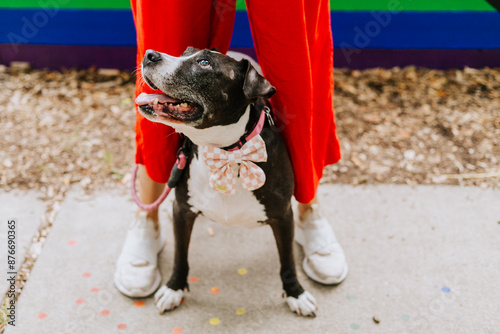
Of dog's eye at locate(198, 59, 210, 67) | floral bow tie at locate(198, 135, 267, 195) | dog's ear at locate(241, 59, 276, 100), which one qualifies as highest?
dog's eye at locate(198, 59, 210, 67)

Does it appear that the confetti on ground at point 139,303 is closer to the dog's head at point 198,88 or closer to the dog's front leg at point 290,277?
the dog's front leg at point 290,277

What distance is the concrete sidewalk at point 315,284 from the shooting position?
87.5 inches

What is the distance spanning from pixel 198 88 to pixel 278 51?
0.35 metres

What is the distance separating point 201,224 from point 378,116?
5.15 ft

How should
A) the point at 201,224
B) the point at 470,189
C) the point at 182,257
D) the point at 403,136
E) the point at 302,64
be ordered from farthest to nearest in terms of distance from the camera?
1. the point at 403,136
2. the point at 470,189
3. the point at 201,224
4. the point at 182,257
5. the point at 302,64

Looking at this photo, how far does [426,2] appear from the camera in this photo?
12.4 ft

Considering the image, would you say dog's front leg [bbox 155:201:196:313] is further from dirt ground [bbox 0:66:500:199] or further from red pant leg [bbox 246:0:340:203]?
dirt ground [bbox 0:66:500:199]

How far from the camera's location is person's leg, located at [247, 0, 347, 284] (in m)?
1.82

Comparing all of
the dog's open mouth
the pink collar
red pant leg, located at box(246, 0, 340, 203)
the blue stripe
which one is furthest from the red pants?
the blue stripe

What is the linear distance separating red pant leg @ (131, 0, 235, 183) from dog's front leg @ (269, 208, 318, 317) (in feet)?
1.81


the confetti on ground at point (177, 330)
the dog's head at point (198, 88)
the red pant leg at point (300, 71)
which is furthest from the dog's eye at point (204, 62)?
the confetti on ground at point (177, 330)

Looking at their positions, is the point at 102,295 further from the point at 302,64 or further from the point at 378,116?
the point at 378,116

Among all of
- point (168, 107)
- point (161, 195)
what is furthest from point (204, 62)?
point (161, 195)

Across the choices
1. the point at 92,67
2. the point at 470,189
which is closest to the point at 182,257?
the point at 470,189
